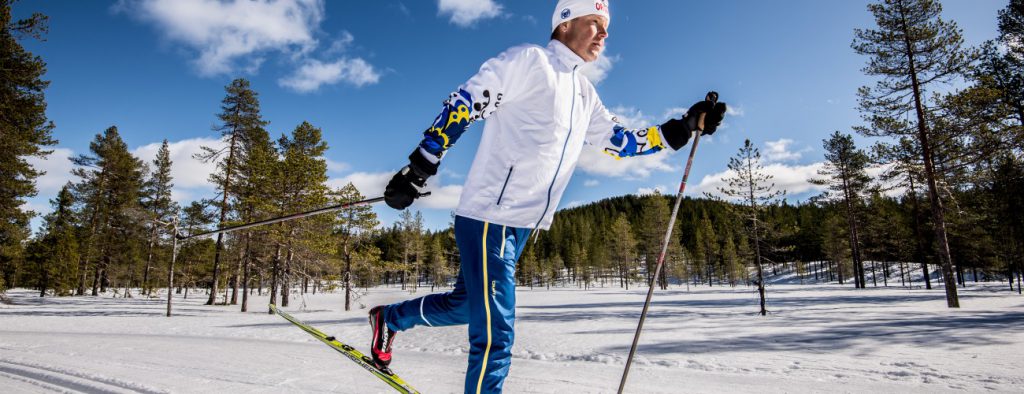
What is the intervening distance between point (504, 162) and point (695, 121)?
1278mm

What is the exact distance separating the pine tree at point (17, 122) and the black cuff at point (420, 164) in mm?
24915

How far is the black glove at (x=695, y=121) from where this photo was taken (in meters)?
2.47

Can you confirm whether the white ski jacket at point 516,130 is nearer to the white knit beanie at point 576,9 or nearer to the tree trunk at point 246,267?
the white knit beanie at point 576,9

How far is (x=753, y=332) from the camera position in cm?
1002

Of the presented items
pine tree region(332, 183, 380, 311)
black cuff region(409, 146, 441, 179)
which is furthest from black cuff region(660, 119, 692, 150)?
pine tree region(332, 183, 380, 311)

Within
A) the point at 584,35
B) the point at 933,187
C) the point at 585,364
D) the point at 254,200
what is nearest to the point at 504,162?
the point at 584,35

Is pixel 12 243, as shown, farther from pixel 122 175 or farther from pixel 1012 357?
pixel 1012 357

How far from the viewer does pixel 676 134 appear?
2516 millimetres

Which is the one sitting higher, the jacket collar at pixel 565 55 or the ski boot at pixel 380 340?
the jacket collar at pixel 565 55

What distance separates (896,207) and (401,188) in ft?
265

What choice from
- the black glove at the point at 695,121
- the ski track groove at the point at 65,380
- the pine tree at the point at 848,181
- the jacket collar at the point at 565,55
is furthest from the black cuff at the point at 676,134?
the pine tree at the point at 848,181

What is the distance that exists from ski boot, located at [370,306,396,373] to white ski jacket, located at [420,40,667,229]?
54.1 inches

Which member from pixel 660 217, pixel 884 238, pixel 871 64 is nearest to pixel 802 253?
pixel 884 238

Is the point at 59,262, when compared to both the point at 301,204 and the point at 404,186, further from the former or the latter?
the point at 404,186
